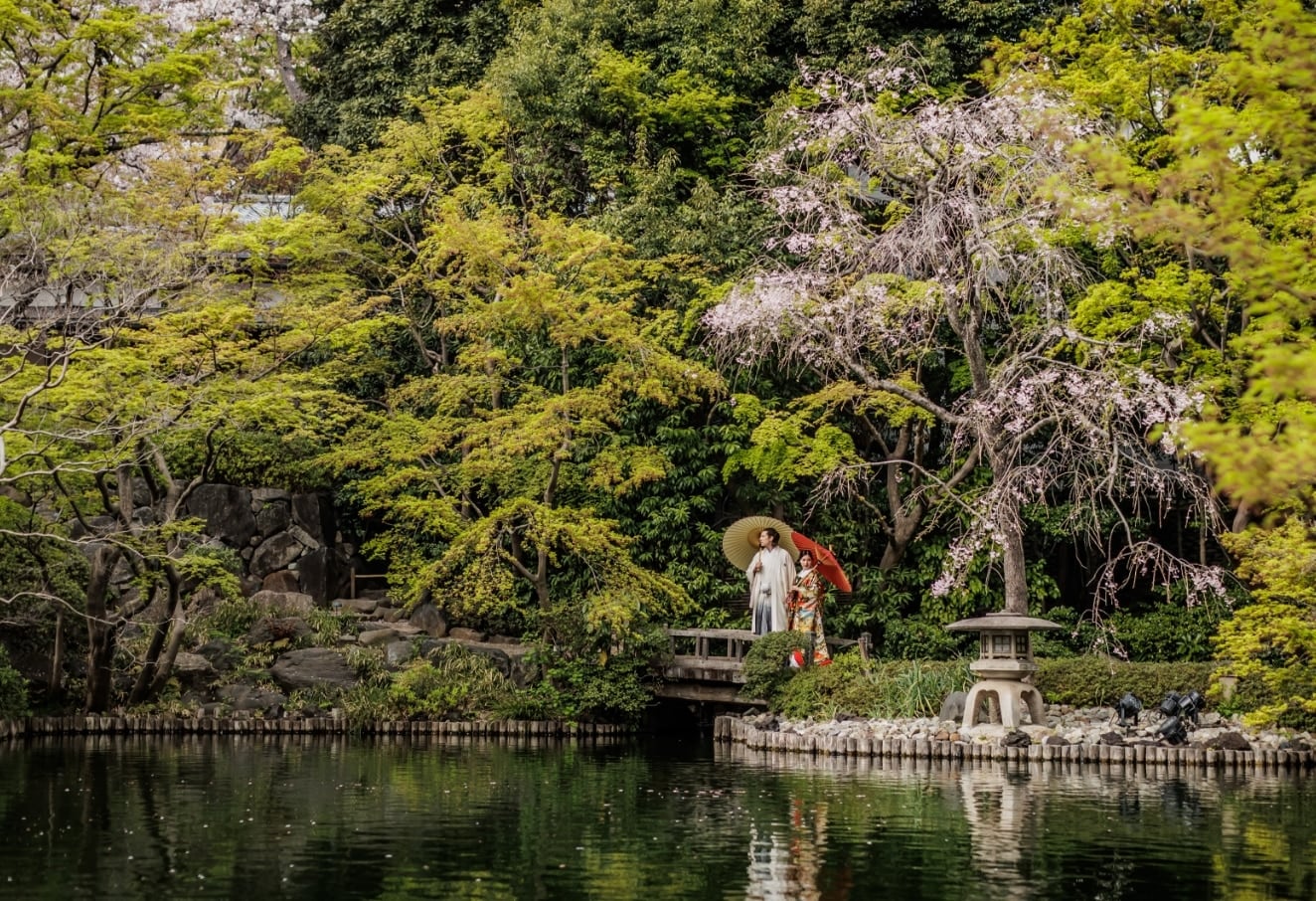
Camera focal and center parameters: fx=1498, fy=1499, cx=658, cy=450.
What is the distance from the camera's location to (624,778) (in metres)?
14.1

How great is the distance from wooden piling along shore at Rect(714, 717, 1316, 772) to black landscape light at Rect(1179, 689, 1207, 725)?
589 millimetres

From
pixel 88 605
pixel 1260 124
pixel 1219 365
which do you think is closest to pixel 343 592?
pixel 88 605

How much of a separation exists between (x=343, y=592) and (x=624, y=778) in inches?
435

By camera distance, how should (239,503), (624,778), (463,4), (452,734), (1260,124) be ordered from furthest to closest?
(463,4) → (239,503) → (452,734) → (624,778) → (1260,124)

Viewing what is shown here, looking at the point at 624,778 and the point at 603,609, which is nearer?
the point at 624,778

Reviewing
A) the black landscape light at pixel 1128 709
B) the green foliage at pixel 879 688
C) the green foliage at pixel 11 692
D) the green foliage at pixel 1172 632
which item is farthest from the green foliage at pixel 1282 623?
the green foliage at pixel 11 692

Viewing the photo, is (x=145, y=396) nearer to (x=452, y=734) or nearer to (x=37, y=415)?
(x=37, y=415)

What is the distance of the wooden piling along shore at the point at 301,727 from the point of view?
18.6 metres

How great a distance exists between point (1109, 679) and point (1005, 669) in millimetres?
1702

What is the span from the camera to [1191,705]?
1558 centimetres

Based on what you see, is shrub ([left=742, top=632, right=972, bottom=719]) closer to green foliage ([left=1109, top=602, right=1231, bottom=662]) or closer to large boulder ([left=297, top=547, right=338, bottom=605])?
green foliage ([left=1109, top=602, right=1231, bottom=662])

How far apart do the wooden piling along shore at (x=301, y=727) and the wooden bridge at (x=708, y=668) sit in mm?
1373

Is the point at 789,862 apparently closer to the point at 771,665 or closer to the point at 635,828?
Answer: the point at 635,828

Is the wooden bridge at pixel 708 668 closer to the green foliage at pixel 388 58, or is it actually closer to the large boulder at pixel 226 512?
the large boulder at pixel 226 512
